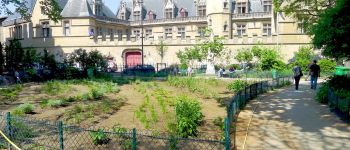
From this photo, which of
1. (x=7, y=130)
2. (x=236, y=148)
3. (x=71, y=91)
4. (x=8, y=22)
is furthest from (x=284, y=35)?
(x=8, y=22)

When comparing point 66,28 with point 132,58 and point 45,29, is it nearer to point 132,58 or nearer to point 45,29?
point 45,29

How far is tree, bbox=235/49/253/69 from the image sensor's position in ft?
119

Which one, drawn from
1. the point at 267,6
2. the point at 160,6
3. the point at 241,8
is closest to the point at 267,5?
the point at 267,6

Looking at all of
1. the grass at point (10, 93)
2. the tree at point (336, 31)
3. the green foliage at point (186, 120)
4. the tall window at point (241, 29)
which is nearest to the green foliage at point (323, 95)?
the tree at point (336, 31)

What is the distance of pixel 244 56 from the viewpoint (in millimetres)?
36406

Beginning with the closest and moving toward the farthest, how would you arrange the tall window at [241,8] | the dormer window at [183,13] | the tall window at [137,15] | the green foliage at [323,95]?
the green foliage at [323,95] < the tall window at [241,8] < the dormer window at [183,13] < the tall window at [137,15]

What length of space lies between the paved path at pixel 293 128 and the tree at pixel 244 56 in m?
21.1

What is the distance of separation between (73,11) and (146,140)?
39.2m

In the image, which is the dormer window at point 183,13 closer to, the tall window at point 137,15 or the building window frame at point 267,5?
the tall window at point 137,15

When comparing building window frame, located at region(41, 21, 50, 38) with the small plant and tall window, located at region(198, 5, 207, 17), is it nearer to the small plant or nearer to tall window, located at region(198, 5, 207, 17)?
tall window, located at region(198, 5, 207, 17)

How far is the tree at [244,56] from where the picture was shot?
36.2m

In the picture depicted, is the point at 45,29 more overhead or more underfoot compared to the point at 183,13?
more underfoot

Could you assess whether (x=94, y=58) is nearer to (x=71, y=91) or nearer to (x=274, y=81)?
(x=71, y=91)

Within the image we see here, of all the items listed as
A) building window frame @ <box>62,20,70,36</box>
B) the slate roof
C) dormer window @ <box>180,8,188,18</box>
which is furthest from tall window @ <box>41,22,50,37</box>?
dormer window @ <box>180,8,188,18</box>
